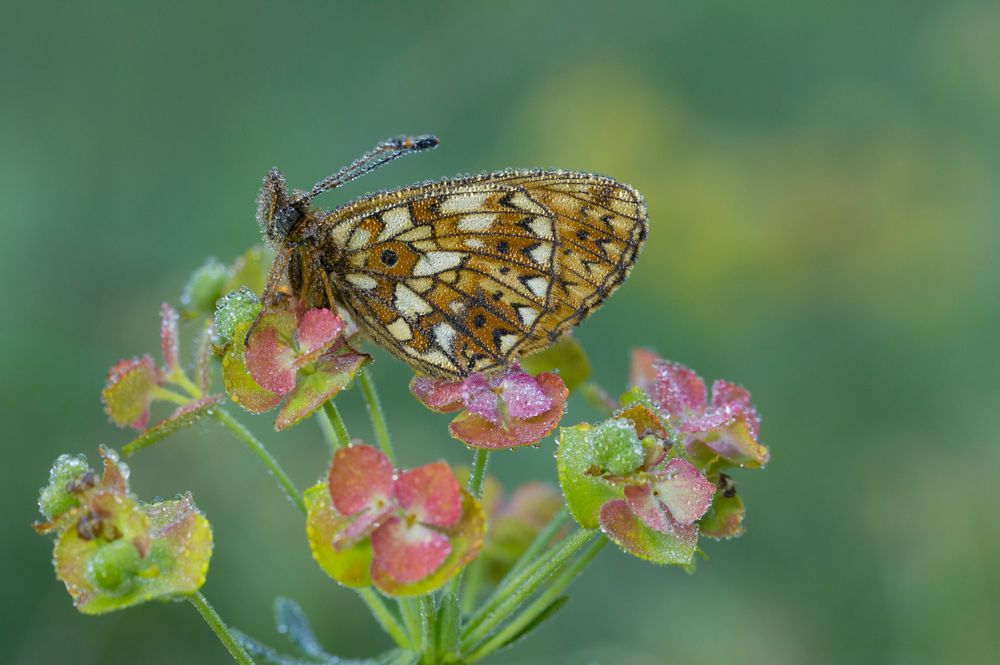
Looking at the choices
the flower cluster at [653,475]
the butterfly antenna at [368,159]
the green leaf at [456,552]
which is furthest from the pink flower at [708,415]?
the butterfly antenna at [368,159]

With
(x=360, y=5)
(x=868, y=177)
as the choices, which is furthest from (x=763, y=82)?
(x=360, y=5)

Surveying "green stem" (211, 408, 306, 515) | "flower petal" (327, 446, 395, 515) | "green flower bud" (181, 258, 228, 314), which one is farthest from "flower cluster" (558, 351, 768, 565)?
"green flower bud" (181, 258, 228, 314)

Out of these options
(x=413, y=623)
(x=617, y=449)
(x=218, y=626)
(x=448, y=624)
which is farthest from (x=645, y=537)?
(x=218, y=626)

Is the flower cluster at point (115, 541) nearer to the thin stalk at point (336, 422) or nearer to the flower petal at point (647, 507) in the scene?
the thin stalk at point (336, 422)

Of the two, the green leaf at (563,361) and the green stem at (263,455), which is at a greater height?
the green stem at (263,455)

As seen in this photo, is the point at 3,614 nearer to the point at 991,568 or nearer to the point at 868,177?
the point at 991,568

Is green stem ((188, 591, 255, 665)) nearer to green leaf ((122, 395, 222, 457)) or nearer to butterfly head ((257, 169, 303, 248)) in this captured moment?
green leaf ((122, 395, 222, 457))
